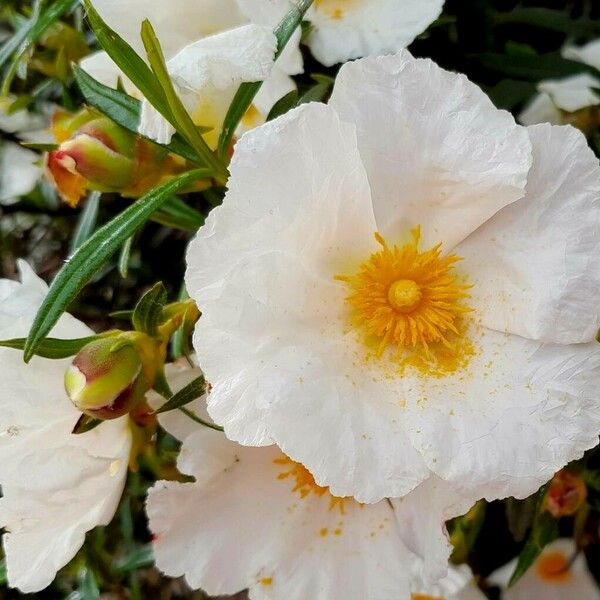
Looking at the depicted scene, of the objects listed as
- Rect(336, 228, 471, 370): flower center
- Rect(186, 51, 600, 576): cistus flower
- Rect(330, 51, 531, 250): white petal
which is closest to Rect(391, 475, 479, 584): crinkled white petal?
Rect(186, 51, 600, 576): cistus flower

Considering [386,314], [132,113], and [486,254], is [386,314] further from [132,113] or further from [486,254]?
[132,113]

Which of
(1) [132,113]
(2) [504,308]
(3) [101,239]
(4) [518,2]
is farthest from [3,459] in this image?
(4) [518,2]

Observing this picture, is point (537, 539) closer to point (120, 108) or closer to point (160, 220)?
point (160, 220)

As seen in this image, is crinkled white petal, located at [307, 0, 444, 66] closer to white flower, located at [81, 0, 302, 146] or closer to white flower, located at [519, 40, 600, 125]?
white flower, located at [81, 0, 302, 146]

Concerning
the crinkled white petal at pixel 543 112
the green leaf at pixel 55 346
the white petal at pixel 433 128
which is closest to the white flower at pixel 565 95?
the crinkled white petal at pixel 543 112

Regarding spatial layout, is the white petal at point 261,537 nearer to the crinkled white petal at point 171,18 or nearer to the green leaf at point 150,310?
the green leaf at point 150,310

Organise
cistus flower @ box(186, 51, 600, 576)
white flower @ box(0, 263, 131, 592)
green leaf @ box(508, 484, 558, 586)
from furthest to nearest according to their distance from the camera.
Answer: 1. green leaf @ box(508, 484, 558, 586)
2. white flower @ box(0, 263, 131, 592)
3. cistus flower @ box(186, 51, 600, 576)
